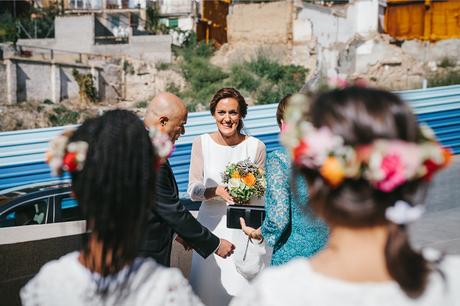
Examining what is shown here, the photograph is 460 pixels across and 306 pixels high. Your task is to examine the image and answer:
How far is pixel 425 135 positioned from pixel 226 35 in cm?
3989

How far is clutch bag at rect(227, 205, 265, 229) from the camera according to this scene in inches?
140

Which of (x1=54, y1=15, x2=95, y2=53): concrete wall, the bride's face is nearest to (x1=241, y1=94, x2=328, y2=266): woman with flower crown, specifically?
the bride's face

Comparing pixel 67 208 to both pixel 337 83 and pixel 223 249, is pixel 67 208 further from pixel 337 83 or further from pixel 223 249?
pixel 337 83

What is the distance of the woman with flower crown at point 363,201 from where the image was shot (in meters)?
1.39

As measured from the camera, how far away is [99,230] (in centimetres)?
171

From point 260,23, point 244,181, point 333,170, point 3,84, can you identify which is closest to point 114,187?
point 333,170

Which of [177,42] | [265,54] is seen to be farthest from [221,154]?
[177,42]

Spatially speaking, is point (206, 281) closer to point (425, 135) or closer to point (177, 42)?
point (425, 135)

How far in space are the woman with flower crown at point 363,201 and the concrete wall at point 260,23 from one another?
116 feet

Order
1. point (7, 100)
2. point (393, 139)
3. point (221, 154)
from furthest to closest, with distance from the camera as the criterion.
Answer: point (7, 100), point (221, 154), point (393, 139)

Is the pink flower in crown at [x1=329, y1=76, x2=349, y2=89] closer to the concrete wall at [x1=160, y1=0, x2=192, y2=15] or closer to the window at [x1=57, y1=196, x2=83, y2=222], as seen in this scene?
the window at [x1=57, y1=196, x2=83, y2=222]

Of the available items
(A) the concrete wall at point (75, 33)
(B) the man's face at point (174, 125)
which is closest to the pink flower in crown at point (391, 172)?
(B) the man's face at point (174, 125)

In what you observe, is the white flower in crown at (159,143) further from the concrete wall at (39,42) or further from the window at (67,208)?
the concrete wall at (39,42)

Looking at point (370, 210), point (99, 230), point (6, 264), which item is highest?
point (370, 210)
